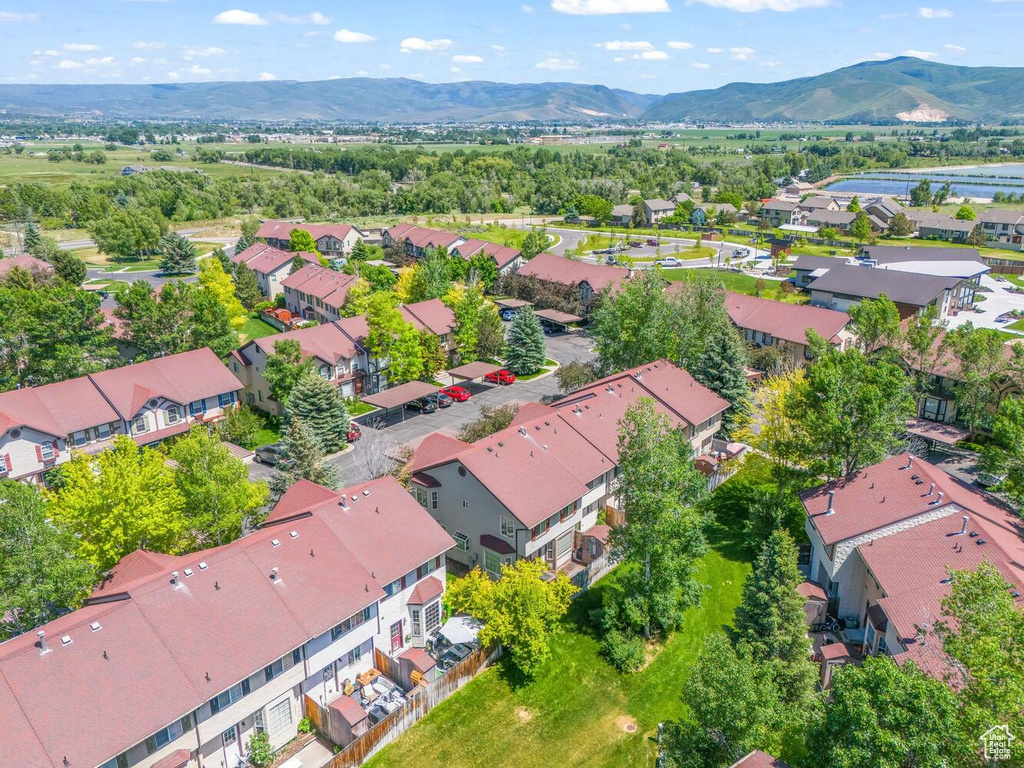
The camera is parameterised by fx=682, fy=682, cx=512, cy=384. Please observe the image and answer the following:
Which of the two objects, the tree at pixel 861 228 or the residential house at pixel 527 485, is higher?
the tree at pixel 861 228

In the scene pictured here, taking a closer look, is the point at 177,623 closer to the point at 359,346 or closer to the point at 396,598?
the point at 396,598

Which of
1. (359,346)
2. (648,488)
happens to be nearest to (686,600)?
(648,488)

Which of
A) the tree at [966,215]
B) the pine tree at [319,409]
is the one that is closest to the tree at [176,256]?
the pine tree at [319,409]

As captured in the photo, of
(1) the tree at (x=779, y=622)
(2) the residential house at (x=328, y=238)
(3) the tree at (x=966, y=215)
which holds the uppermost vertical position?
(3) the tree at (x=966, y=215)

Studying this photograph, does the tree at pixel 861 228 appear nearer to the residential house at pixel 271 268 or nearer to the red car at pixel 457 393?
the red car at pixel 457 393

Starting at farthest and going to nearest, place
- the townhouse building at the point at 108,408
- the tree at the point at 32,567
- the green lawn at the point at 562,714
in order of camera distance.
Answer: the townhouse building at the point at 108,408 → the green lawn at the point at 562,714 → the tree at the point at 32,567

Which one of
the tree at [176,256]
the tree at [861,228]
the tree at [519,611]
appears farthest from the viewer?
the tree at [861,228]

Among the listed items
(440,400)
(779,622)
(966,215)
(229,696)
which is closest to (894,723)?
(779,622)
